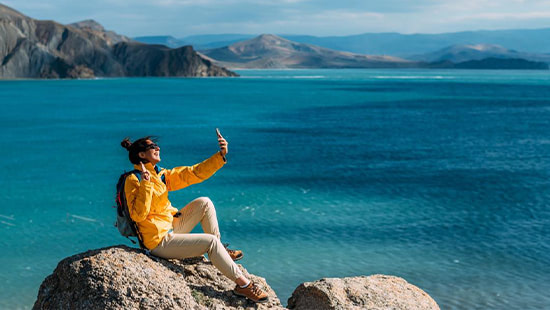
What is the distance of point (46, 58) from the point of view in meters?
188

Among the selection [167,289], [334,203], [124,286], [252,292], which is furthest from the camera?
[334,203]

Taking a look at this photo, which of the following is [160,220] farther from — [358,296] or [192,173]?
[358,296]

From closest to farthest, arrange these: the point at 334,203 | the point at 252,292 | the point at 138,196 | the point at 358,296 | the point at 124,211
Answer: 1. the point at 138,196
2. the point at 124,211
3. the point at 252,292
4. the point at 358,296
5. the point at 334,203

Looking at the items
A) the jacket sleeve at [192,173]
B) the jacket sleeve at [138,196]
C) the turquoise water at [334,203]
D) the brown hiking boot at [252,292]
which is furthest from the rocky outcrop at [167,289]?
the turquoise water at [334,203]

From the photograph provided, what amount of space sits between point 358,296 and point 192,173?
2362 millimetres

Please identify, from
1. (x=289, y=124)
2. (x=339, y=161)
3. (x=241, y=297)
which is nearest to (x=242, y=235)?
(x=241, y=297)

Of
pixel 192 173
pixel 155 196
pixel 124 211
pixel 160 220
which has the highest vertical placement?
pixel 192 173

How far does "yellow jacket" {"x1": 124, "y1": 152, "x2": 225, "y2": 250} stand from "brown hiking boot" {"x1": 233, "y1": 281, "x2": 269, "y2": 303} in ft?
3.40

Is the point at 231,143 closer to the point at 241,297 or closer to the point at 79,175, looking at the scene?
the point at 79,175

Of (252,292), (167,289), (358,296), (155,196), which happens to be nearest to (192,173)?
(155,196)

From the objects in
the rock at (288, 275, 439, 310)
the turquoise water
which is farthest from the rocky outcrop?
the turquoise water

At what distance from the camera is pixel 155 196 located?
253 inches

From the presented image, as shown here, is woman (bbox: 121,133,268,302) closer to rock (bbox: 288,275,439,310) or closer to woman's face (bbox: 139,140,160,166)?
woman's face (bbox: 139,140,160,166)

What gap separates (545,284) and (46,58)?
634ft
